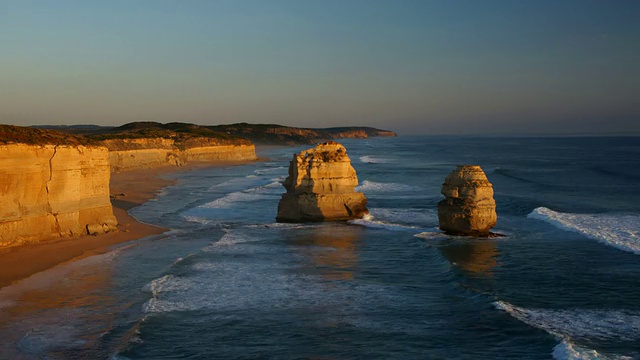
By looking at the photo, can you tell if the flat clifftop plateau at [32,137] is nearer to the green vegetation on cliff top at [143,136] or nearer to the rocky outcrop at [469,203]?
the green vegetation on cliff top at [143,136]

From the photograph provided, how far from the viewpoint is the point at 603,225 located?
87.9ft

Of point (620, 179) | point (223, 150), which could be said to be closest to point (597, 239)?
point (620, 179)

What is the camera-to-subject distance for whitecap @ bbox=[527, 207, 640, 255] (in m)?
23.0

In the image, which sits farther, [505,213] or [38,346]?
[505,213]

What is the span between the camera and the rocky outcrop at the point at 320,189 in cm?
2798

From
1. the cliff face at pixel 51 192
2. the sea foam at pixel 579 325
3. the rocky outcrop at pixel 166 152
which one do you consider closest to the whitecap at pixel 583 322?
the sea foam at pixel 579 325

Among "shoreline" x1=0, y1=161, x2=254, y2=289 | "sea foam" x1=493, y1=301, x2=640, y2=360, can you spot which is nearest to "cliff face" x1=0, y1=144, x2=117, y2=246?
"shoreline" x1=0, y1=161, x2=254, y2=289

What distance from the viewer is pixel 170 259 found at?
20.8 m

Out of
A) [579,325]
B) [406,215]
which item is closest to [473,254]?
[579,325]

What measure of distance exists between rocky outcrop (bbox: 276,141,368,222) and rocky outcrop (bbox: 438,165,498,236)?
568 centimetres

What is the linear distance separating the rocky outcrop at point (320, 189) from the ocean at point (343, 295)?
1561mm

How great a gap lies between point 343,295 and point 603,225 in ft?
52.9

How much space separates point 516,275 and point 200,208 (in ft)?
69.6

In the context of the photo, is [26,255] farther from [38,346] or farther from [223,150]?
[223,150]
